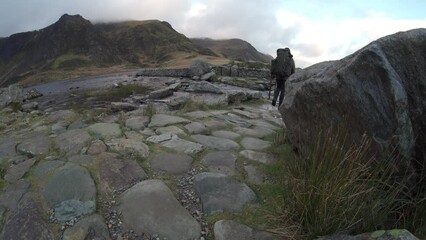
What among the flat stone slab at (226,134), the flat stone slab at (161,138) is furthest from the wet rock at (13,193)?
the flat stone slab at (226,134)

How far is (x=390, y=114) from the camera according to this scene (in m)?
3.79

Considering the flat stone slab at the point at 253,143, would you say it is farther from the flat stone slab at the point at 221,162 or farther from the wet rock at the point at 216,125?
the wet rock at the point at 216,125

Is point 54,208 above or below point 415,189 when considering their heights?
below

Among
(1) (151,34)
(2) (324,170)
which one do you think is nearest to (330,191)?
(2) (324,170)

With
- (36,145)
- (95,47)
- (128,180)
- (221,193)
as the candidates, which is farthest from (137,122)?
(95,47)

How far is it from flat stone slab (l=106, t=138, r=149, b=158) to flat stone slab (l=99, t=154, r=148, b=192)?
0.24 m

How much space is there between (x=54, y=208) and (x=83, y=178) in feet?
1.75

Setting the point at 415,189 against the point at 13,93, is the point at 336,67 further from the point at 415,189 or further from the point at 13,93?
the point at 13,93

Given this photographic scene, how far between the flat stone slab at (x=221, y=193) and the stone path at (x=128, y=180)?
0.04 ft

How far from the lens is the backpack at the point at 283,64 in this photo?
1195 cm

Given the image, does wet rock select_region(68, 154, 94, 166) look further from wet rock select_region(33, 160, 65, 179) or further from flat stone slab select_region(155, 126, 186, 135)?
flat stone slab select_region(155, 126, 186, 135)

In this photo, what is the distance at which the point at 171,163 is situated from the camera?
16.8 feet

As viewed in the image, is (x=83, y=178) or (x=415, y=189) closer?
(x=415, y=189)

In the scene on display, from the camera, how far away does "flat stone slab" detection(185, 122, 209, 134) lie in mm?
6568
